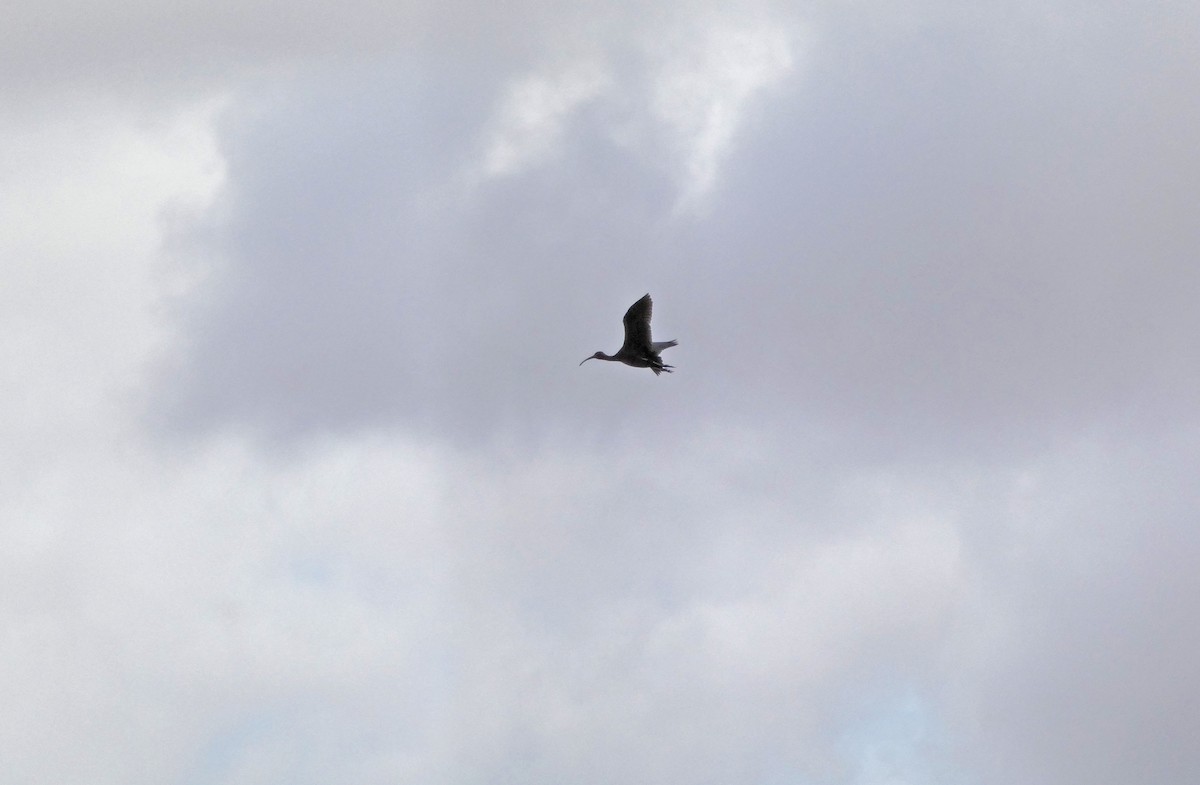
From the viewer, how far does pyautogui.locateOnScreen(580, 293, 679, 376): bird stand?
183250 mm

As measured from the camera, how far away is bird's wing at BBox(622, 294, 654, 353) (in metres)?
183

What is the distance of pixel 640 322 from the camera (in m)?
184

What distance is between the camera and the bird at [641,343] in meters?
183

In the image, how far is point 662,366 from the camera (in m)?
186

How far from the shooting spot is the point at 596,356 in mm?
190875

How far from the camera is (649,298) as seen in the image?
183625 mm

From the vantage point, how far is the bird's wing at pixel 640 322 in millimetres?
183250

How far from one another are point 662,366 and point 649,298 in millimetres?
5520

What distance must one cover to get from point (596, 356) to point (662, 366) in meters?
6.52

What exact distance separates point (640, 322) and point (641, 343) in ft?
5.54

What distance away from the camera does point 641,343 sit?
606ft
